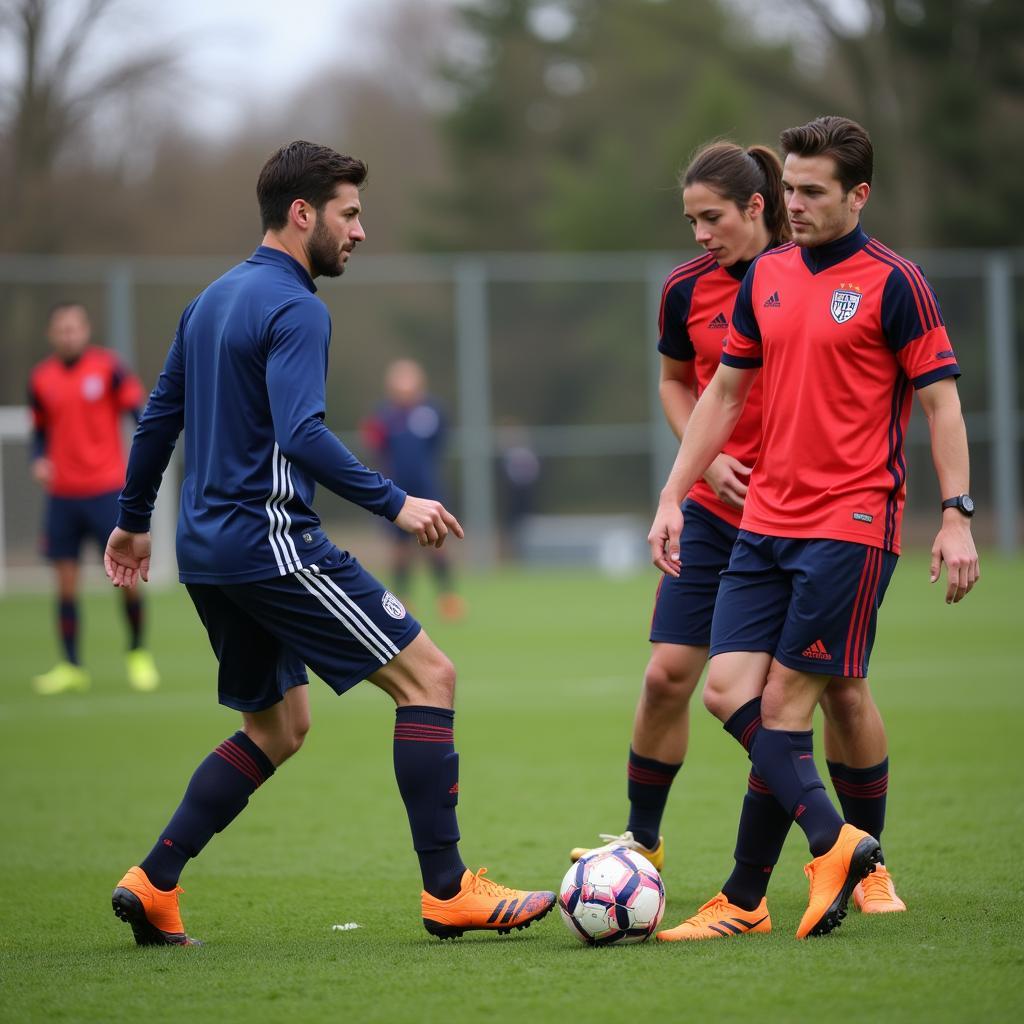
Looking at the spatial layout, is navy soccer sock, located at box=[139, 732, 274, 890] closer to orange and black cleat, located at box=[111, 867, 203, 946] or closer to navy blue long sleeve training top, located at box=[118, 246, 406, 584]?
orange and black cleat, located at box=[111, 867, 203, 946]

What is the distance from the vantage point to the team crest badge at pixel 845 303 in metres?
4.11

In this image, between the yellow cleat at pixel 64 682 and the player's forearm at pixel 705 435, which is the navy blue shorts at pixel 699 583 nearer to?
the player's forearm at pixel 705 435

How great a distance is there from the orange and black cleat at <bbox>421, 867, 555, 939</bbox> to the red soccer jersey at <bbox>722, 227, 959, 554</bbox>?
4.12ft

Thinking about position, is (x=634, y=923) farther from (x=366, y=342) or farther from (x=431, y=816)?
(x=366, y=342)

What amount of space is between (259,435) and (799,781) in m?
1.77

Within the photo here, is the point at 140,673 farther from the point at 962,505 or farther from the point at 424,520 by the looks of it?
the point at 962,505

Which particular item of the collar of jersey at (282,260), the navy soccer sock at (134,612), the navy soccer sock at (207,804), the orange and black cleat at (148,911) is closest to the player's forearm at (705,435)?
the collar of jersey at (282,260)

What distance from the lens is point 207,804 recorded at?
444 cm

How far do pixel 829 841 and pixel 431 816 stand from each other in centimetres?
109

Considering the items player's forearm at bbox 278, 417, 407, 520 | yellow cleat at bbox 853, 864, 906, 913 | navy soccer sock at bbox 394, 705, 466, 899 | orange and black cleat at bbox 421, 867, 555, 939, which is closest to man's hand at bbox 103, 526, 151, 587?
player's forearm at bbox 278, 417, 407, 520

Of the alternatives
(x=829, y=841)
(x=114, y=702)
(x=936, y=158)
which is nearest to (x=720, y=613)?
(x=829, y=841)

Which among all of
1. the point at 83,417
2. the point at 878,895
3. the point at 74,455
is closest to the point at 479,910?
the point at 878,895

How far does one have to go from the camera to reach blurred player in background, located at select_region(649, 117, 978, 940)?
408 centimetres

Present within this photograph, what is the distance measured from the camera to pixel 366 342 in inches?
960
